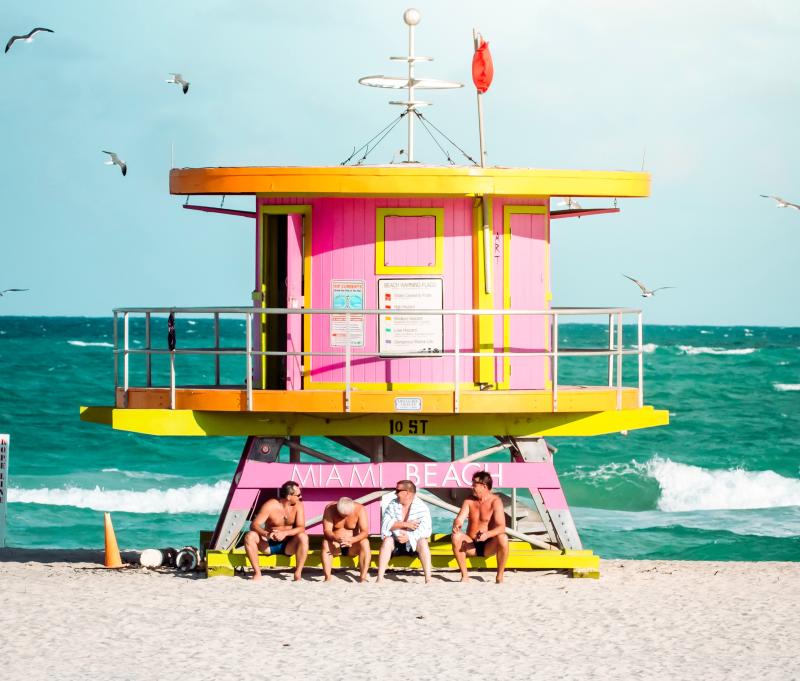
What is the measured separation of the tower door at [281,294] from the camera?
1845 cm

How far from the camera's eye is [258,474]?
18609 mm

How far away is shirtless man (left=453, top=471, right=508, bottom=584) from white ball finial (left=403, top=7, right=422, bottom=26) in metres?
5.26

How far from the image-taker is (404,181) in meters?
17.7

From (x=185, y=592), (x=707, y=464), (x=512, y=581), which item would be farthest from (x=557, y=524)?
(x=707, y=464)

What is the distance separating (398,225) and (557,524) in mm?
3898

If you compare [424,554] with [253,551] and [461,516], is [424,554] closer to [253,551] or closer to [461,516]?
[461,516]

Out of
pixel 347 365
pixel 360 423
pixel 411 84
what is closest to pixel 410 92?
pixel 411 84

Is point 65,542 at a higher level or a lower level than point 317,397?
lower

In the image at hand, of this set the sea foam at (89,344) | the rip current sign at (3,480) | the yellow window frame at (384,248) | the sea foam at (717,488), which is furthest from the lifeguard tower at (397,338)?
the sea foam at (89,344)

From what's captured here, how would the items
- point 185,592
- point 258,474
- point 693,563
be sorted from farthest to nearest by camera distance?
1. point 693,563
2. point 258,474
3. point 185,592

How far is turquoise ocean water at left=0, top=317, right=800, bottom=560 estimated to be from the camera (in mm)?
31641

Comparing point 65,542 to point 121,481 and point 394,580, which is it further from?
point 394,580

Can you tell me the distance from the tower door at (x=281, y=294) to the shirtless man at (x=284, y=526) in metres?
1.31

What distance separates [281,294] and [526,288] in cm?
286
